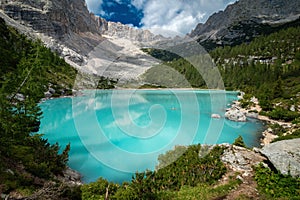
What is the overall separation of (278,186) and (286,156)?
1269mm

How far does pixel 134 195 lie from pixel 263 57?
104463 mm

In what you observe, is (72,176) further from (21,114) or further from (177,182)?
(177,182)

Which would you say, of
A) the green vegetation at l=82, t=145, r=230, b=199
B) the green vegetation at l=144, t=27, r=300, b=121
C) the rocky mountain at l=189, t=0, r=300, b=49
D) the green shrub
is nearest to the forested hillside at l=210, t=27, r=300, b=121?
the green vegetation at l=144, t=27, r=300, b=121

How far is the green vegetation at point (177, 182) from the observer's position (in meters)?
6.69

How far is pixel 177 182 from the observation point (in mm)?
8188

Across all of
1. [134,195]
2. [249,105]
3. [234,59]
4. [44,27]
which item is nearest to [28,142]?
[134,195]

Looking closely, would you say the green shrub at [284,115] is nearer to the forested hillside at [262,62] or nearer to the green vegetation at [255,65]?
the forested hillside at [262,62]

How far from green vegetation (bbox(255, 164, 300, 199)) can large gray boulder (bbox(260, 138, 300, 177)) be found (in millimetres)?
245

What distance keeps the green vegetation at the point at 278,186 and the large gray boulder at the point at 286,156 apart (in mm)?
245

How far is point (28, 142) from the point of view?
10.7 meters

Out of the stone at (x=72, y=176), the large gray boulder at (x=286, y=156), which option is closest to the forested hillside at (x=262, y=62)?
the large gray boulder at (x=286, y=156)

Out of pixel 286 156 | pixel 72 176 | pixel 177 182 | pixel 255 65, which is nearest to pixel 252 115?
pixel 286 156

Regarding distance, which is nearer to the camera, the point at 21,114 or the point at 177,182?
the point at 21,114

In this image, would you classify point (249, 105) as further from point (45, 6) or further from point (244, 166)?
point (45, 6)
